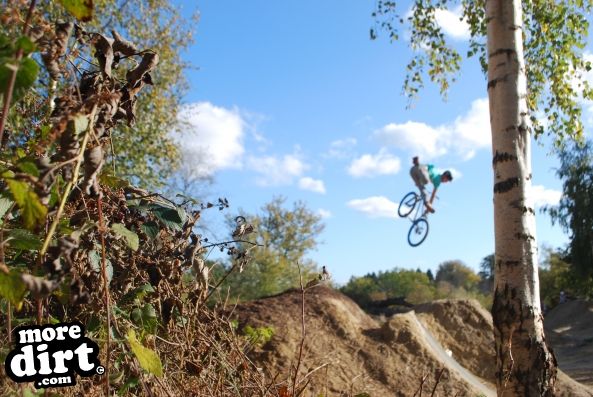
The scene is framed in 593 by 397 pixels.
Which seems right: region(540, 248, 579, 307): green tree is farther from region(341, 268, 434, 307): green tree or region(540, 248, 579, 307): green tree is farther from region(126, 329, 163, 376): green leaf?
region(126, 329, 163, 376): green leaf

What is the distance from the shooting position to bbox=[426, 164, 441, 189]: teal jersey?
13.4 meters

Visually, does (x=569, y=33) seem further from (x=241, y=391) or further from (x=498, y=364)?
(x=241, y=391)

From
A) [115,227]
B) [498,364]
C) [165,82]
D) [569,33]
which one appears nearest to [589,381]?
[569,33]

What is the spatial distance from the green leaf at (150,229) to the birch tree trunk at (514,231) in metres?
2.57

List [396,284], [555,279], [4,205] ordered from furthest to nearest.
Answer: [396,284]
[555,279]
[4,205]

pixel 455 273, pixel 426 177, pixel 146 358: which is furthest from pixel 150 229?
pixel 455 273

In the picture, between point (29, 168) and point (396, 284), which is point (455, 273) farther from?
point (29, 168)

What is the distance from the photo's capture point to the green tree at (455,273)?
249 ft

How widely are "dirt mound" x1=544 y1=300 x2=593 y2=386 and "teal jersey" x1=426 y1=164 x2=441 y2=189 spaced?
16.3 feet

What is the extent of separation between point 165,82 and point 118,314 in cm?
1404

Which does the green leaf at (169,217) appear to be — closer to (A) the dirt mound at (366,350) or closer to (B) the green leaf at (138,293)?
(B) the green leaf at (138,293)

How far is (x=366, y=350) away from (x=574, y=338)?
15340mm

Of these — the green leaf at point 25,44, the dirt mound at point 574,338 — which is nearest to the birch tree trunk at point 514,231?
the green leaf at point 25,44

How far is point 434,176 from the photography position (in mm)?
13398
